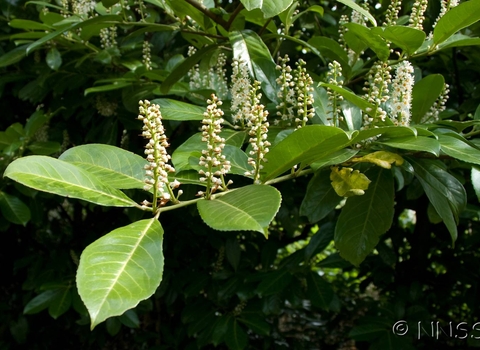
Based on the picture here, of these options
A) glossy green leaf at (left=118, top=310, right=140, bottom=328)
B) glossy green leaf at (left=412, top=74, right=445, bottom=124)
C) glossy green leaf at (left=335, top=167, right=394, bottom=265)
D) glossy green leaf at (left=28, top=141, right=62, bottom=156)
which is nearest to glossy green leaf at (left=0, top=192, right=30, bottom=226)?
glossy green leaf at (left=28, top=141, right=62, bottom=156)

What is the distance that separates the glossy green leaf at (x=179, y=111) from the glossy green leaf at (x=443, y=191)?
1.93ft

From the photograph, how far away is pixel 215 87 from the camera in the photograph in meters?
1.84

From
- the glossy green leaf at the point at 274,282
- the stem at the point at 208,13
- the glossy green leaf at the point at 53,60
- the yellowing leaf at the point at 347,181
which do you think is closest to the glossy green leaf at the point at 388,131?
the yellowing leaf at the point at 347,181

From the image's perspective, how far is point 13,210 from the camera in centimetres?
228

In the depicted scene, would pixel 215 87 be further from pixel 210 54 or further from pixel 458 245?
pixel 458 245

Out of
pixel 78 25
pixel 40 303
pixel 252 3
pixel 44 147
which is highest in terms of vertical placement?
Answer: pixel 252 3

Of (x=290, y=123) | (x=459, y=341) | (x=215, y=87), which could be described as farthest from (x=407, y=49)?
(x=459, y=341)

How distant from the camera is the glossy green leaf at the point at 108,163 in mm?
1146

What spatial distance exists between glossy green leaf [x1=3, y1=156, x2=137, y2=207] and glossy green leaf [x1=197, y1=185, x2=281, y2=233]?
178mm

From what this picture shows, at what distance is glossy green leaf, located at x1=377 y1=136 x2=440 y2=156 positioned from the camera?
3.49ft

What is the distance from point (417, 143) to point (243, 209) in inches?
16.8

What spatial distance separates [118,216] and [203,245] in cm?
52

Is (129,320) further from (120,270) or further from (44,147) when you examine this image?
(120,270)

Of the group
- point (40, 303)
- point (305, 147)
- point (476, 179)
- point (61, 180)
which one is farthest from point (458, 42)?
point (40, 303)
